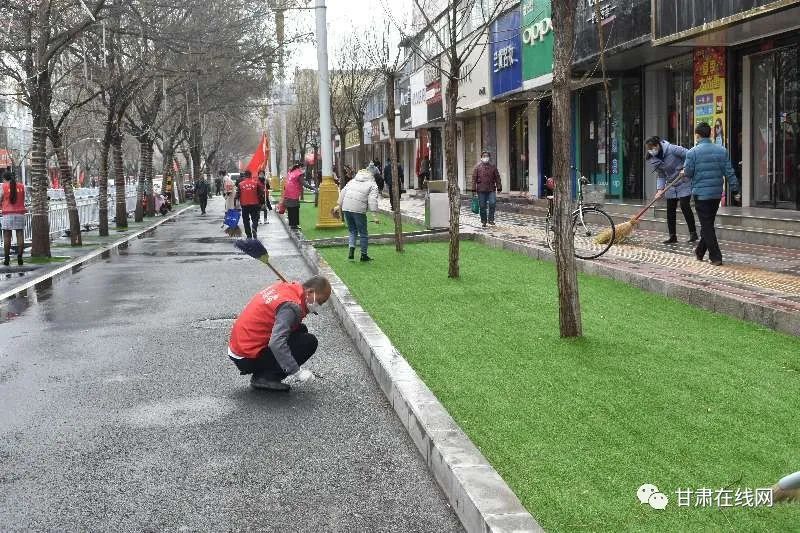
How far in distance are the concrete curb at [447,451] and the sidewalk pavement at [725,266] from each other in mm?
3385

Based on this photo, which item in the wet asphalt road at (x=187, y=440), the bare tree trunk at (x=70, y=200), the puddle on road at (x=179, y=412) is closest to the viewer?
the wet asphalt road at (x=187, y=440)

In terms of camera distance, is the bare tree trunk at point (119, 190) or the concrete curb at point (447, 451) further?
the bare tree trunk at point (119, 190)

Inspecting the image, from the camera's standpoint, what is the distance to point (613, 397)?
6.13 meters

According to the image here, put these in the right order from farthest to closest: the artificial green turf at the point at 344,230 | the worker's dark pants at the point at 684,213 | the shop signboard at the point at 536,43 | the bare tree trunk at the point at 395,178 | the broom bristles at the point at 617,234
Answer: the shop signboard at the point at 536,43 < the artificial green turf at the point at 344,230 < the bare tree trunk at the point at 395,178 < the worker's dark pants at the point at 684,213 < the broom bristles at the point at 617,234

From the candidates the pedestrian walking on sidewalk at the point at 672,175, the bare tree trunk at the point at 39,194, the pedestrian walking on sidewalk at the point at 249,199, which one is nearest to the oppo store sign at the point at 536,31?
the pedestrian walking on sidewalk at the point at 249,199

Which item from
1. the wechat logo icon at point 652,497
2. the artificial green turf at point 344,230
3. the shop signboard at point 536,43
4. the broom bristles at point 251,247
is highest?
the shop signboard at point 536,43

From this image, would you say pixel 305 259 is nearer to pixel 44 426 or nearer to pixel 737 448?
pixel 44 426

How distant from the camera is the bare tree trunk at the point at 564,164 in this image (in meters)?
7.82

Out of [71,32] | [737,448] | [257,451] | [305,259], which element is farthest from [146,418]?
[71,32]

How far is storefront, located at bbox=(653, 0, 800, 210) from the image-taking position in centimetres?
1700

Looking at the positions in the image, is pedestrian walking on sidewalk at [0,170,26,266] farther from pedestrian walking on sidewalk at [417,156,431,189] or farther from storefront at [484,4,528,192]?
pedestrian walking on sidewalk at [417,156,431,189]

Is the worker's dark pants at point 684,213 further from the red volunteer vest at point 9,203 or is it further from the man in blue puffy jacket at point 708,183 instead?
the red volunteer vest at point 9,203

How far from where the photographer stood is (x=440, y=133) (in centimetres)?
5006

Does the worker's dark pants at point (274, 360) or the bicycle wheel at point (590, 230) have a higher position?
the bicycle wheel at point (590, 230)
